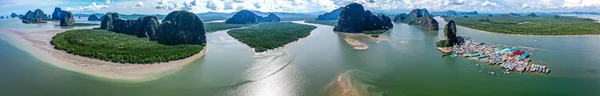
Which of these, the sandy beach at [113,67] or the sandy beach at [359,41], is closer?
the sandy beach at [113,67]

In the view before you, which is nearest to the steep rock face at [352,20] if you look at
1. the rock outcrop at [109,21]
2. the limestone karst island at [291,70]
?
the limestone karst island at [291,70]

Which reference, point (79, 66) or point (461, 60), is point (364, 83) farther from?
point (79, 66)

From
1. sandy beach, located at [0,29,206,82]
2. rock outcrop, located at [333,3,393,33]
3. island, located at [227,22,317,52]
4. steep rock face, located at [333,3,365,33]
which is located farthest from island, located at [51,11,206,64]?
rock outcrop, located at [333,3,393,33]

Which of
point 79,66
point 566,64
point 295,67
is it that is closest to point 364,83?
point 295,67

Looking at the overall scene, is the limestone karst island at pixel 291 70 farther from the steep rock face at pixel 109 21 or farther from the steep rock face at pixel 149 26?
the steep rock face at pixel 109 21

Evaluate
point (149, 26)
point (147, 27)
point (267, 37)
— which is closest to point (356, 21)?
point (267, 37)

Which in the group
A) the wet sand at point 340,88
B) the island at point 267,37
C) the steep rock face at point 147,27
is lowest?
the wet sand at point 340,88
